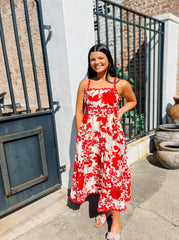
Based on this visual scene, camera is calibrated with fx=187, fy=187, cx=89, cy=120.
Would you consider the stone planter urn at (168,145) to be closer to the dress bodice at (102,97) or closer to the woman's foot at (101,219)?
the woman's foot at (101,219)

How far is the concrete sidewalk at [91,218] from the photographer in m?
1.84

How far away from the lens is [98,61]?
1.66 meters

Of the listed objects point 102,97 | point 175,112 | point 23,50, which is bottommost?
point 175,112

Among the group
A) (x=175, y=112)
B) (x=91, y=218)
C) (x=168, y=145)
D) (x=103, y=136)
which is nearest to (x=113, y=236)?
(x=91, y=218)

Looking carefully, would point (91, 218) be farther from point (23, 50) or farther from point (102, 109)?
point (23, 50)

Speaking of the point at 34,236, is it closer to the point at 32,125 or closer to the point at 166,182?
the point at 32,125

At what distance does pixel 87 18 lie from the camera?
2225 millimetres

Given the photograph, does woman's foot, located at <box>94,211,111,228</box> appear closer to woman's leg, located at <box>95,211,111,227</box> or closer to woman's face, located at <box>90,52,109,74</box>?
woman's leg, located at <box>95,211,111,227</box>

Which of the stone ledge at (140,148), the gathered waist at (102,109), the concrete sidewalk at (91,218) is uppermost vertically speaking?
the gathered waist at (102,109)

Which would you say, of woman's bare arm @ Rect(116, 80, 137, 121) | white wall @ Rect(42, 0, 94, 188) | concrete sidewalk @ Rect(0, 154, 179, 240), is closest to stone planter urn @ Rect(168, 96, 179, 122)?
concrete sidewalk @ Rect(0, 154, 179, 240)

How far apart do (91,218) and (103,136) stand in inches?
39.8

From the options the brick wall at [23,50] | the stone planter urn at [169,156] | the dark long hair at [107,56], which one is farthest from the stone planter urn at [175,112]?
the brick wall at [23,50]

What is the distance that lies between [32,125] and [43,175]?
672 mm

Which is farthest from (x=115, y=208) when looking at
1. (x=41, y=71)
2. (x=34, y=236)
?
(x=41, y=71)
